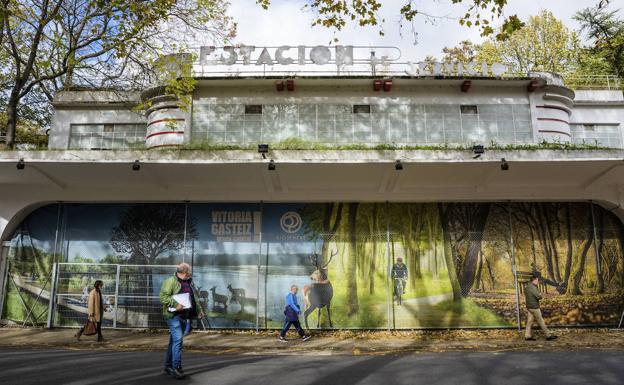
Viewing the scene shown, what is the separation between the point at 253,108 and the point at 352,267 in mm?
7359

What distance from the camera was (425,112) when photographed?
17641mm

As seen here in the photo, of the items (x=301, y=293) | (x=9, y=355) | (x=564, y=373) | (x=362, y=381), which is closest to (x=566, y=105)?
(x=301, y=293)

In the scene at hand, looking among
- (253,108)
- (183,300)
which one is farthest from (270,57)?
(183,300)

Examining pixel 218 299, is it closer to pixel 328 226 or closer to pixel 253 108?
pixel 328 226

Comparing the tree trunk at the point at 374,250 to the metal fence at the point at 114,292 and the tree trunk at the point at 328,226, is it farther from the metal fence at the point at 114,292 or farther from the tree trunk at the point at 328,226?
the metal fence at the point at 114,292

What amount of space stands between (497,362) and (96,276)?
37.2 feet

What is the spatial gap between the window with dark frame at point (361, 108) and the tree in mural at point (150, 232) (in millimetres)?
7355

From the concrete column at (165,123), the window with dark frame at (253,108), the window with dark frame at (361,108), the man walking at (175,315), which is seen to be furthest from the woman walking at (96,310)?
the window with dark frame at (361,108)

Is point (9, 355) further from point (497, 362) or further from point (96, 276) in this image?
point (497, 362)

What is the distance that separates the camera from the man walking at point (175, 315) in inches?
268

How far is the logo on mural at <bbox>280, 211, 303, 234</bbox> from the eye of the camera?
46.8 ft

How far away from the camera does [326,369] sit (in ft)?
25.6

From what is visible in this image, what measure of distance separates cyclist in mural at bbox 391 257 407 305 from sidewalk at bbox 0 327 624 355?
1.12 m

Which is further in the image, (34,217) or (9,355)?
(34,217)
